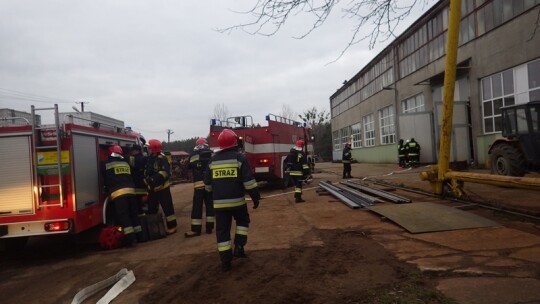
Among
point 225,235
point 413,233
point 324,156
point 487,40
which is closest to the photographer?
point 225,235

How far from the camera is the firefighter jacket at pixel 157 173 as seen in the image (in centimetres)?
812

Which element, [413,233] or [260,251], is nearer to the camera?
[260,251]

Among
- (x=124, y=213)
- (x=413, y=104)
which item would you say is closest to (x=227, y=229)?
(x=124, y=213)

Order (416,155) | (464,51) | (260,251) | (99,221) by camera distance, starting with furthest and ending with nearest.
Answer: (416,155)
(464,51)
(99,221)
(260,251)

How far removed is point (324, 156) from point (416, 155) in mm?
→ 34630

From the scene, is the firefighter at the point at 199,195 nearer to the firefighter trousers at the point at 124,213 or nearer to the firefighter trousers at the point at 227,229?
the firefighter trousers at the point at 124,213

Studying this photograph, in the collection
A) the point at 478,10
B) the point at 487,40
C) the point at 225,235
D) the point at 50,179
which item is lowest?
the point at 225,235

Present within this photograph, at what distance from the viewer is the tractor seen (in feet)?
35.8

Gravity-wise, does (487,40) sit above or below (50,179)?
above

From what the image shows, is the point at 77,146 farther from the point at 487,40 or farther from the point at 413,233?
the point at 487,40

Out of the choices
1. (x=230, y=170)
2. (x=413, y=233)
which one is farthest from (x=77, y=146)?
(x=413, y=233)

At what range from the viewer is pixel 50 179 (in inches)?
252

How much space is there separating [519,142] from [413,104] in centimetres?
1521

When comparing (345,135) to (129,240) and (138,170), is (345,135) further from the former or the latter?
(129,240)
